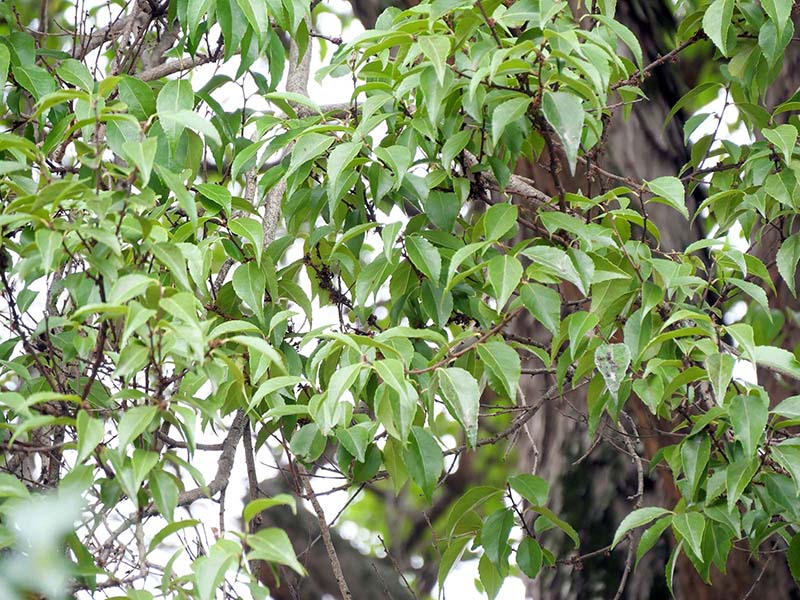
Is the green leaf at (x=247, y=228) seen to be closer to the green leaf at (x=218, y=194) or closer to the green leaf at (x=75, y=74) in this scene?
the green leaf at (x=218, y=194)

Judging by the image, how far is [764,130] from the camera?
1.58m

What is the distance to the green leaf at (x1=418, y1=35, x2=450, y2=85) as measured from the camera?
1234 mm

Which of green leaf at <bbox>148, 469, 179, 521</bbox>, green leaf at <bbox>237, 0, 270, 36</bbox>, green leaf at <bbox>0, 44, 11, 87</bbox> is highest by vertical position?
green leaf at <bbox>0, 44, 11, 87</bbox>

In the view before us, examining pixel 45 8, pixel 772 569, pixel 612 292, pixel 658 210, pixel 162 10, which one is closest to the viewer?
pixel 612 292

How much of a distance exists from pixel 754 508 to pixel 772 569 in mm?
958

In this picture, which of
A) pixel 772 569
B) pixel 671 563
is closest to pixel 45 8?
pixel 671 563

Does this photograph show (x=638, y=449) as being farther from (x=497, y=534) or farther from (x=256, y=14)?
(x=256, y=14)

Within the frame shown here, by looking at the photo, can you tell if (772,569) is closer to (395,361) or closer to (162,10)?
(395,361)

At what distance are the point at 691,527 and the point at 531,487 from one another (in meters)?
0.27

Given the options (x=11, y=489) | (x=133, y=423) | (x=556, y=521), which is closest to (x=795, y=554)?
(x=556, y=521)

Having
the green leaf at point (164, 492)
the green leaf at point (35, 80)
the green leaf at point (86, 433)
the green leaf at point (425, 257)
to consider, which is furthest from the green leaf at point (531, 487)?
the green leaf at point (35, 80)

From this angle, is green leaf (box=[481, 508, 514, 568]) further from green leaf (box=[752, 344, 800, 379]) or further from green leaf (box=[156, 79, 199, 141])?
green leaf (box=[156, 79, 199, 141])

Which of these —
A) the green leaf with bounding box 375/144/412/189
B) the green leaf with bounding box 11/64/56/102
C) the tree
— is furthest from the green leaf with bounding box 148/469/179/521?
the green leaf with bounding box 11/64/56/102

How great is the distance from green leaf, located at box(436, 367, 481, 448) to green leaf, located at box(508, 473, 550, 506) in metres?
0.27
